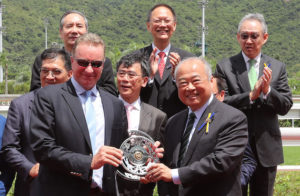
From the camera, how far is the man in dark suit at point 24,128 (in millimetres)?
4258

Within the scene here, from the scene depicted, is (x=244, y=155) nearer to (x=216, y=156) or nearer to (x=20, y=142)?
(x=216, y=156)

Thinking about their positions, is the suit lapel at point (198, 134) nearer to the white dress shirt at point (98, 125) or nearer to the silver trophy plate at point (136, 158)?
the silver trophy plate at point (136, 158)

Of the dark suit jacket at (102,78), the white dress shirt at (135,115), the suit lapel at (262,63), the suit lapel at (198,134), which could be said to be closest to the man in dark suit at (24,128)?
the dark suit jacket at (102,78)

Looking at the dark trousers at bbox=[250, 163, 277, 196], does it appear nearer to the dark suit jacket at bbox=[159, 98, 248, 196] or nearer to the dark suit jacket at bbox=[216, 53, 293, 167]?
the dark suit jacket at bbox=[216, 53, 293, 167]

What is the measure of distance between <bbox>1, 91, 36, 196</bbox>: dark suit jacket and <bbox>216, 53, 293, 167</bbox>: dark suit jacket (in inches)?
79.8

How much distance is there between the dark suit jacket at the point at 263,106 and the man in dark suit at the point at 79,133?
1696mm

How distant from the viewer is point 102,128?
3.58 metres

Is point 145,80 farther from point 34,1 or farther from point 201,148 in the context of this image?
point 34,1

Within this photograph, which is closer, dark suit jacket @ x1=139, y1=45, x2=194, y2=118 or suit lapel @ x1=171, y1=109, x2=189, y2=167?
suit lapel @ x1=171, y1=109, x2=189, y2=167

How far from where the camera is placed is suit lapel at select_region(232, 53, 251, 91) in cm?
496

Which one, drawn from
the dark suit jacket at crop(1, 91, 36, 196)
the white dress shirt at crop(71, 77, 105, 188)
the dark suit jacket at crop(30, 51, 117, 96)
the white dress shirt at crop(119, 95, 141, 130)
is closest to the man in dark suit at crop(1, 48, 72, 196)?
the dark suit jacket at crop(1, 91, 36, 196)

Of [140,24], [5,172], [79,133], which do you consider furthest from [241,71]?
[140,24]

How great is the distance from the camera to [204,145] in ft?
12.1

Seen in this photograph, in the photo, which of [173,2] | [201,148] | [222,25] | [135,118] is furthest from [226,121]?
[173,2]
